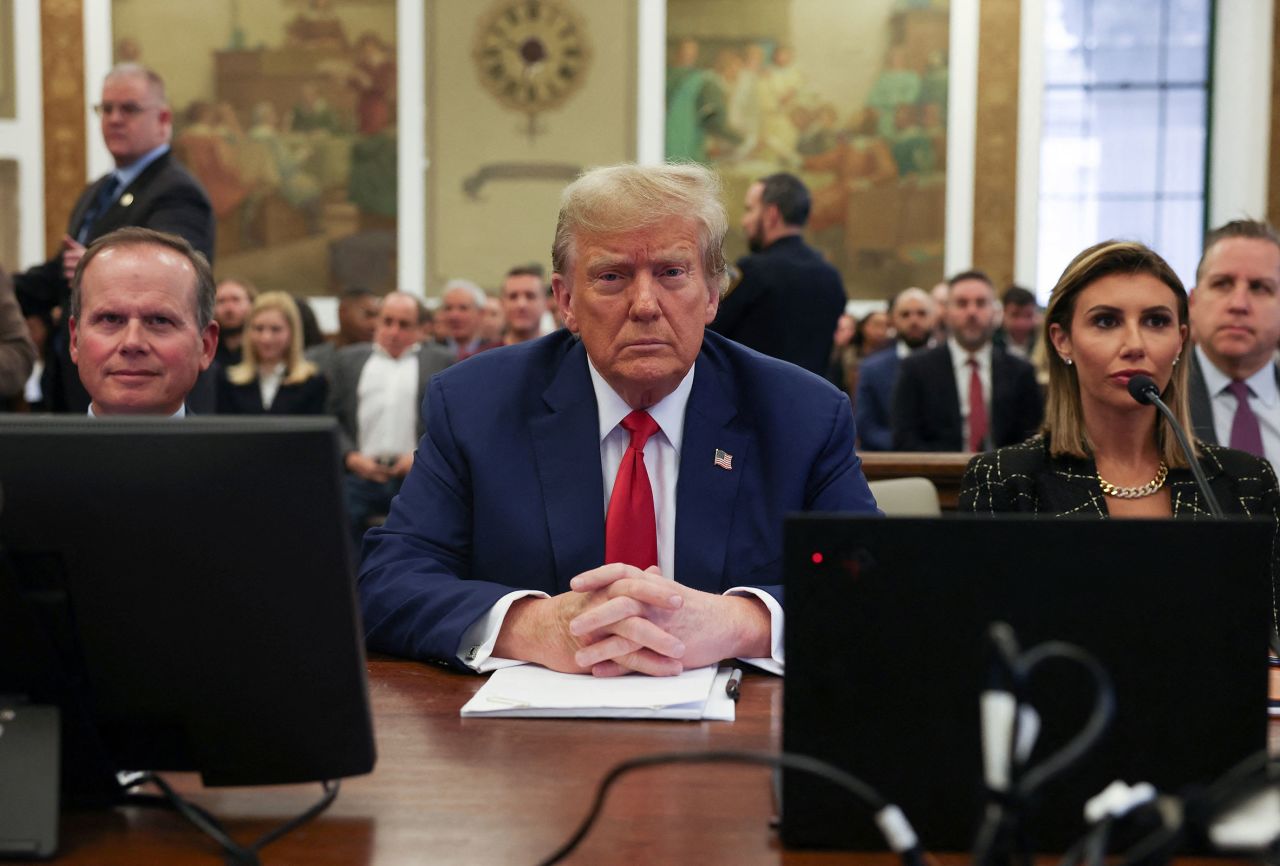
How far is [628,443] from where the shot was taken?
8.10 ft

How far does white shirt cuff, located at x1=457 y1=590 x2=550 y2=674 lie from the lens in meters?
2.01

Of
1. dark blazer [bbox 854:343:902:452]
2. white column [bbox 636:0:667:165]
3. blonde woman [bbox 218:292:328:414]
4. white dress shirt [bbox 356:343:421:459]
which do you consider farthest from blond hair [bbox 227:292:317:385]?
white column [bbox 636:0:667:165]

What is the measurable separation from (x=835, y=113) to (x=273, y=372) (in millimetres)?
6867

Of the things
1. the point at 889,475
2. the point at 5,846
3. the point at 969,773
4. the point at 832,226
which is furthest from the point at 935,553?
the point at 832,226

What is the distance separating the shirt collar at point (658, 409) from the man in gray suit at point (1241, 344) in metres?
1.82

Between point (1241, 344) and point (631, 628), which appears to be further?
point (1241, 344)

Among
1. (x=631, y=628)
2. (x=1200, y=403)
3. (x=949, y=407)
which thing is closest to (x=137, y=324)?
(x=631, y=628)

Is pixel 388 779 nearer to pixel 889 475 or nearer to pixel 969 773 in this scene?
pixel 969 773

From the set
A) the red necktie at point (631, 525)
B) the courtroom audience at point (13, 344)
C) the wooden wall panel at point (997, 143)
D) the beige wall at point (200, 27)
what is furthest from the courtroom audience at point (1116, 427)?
the beige wall at point (200, 27)

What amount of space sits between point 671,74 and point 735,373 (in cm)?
1088

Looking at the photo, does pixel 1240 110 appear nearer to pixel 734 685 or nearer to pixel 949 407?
pixel 949 407

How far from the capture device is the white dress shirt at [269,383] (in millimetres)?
7477

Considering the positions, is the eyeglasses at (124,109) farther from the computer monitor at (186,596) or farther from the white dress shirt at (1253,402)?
the computer monitor at (186,596)

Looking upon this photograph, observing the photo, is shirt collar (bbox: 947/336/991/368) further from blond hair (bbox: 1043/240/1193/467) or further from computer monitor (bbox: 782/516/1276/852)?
computer monitor (bbox: 782/516/1276/852)
